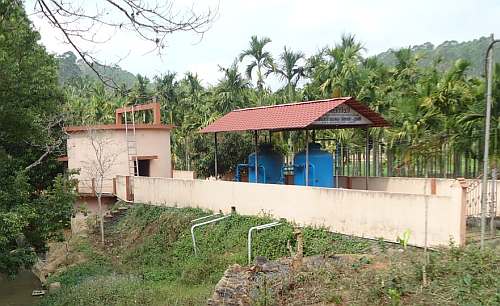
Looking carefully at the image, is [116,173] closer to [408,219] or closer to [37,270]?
[37,270]

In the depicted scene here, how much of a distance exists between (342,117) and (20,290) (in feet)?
46.2

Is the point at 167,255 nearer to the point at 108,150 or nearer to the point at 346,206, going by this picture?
the point at 346,206

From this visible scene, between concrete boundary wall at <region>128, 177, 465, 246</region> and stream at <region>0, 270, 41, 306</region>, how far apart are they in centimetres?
650

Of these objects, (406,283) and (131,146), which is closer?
(406,283)

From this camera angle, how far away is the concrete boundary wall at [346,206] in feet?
32.6

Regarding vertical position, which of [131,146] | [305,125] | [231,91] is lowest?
[131,146]

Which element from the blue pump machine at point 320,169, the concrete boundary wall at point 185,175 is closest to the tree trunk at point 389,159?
the blue pump machine at point 320,169

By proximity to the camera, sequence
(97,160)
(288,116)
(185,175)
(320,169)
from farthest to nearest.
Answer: (185,175), (97,160), (320,169), (288,116)

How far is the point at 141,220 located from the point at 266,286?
12.1 m

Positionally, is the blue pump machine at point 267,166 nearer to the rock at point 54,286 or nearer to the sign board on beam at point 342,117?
the sign board on beam at point 342,117

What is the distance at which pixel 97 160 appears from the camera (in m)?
21.6

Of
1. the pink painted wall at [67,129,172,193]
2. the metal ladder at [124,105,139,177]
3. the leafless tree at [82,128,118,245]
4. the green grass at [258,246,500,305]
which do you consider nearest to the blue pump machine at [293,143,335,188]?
the green grass at [258,246,500,305]

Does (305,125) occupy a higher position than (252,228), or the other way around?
(305,125)

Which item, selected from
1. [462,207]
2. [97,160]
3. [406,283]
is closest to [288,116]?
[462,207]
